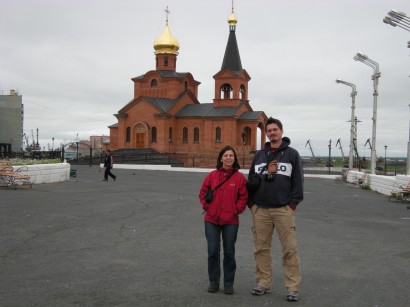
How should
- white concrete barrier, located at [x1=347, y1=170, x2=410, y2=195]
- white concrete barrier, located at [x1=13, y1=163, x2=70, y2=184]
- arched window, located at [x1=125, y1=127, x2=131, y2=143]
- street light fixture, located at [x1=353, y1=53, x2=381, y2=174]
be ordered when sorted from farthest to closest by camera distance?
arched window, located at [x1=125, y1=127, x2=131, y2=143]
street light fixture, located at [x1=353, y1=53, x2=381, y2=174]
white concrete barrier, located at [x1=13, y1=163, x2=70, y2=184]
white concrete barrier, located at [x1=347, y1=170, x2=410, y2=195]

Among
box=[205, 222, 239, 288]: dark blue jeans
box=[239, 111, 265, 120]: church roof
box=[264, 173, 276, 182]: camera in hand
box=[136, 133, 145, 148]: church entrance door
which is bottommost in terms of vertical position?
box=[205, 222, 239, 288]: dark blue jeans

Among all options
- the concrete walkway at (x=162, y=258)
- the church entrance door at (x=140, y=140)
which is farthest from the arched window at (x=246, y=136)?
the concrete walkway at (x=162, y=258)

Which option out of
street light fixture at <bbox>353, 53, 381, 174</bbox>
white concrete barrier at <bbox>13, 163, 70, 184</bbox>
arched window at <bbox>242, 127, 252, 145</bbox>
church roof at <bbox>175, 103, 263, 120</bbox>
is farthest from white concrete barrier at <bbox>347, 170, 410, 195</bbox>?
arched window at <bbox>242, 127, 252, 145</bbox>

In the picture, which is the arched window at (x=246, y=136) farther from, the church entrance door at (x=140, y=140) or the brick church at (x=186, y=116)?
the church entrance door at (x=140, y=140)

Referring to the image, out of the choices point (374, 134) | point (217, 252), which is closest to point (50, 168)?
point (374, 134)

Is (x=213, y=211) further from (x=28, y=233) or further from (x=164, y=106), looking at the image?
(x=164, y=106)

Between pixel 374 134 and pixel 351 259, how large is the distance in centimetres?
1724

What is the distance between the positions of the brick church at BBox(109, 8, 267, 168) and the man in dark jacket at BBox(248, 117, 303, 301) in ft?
142

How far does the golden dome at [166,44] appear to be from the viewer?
56125 millimetres

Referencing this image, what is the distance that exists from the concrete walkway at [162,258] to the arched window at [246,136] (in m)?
Result: 39.3

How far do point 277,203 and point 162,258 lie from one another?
96.2 inches

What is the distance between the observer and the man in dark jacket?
17.4ft

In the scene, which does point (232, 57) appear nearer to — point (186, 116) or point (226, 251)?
point (186, 116)

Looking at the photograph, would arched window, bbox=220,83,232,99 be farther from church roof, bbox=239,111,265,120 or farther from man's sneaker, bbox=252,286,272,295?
man's sneaker, bbox=252,286,272,295
